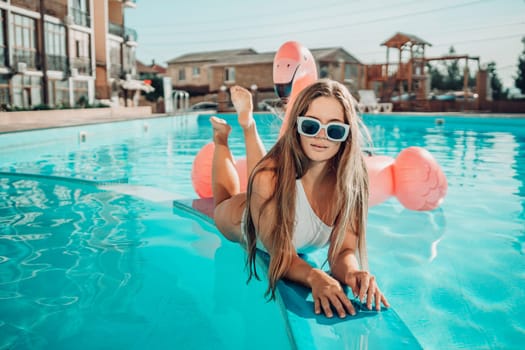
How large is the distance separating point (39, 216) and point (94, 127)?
10.0 meters

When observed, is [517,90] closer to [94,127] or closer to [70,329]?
[94,127]

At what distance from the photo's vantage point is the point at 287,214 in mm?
2088

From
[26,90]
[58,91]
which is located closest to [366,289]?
[26,90]

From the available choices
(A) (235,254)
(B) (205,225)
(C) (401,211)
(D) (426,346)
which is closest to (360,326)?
(D) (426,346)

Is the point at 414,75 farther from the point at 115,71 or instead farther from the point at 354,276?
the point at 354,276

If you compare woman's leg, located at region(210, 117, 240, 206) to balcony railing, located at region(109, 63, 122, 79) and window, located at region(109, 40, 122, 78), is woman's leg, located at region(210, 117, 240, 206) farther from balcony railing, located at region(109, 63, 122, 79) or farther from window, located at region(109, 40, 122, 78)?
window, located at region(109, 40, 122, 78)

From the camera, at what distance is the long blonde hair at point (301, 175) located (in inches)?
81.1

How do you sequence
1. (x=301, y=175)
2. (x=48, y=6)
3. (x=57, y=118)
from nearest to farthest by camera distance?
1. (x=301, y=175)
2. (x=57, y=118)
3. (x=48, y=6)

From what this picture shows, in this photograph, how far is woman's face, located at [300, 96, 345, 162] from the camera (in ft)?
6.70

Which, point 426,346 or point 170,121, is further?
point 170,121

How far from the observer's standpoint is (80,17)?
27703 millimetres

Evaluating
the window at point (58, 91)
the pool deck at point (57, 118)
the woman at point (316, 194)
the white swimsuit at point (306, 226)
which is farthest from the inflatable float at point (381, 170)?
the window at point (58, 91)

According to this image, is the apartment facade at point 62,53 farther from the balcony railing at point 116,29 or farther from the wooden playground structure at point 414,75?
the wooden playground structure at point 414,75

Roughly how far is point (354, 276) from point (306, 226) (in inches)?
16.7
